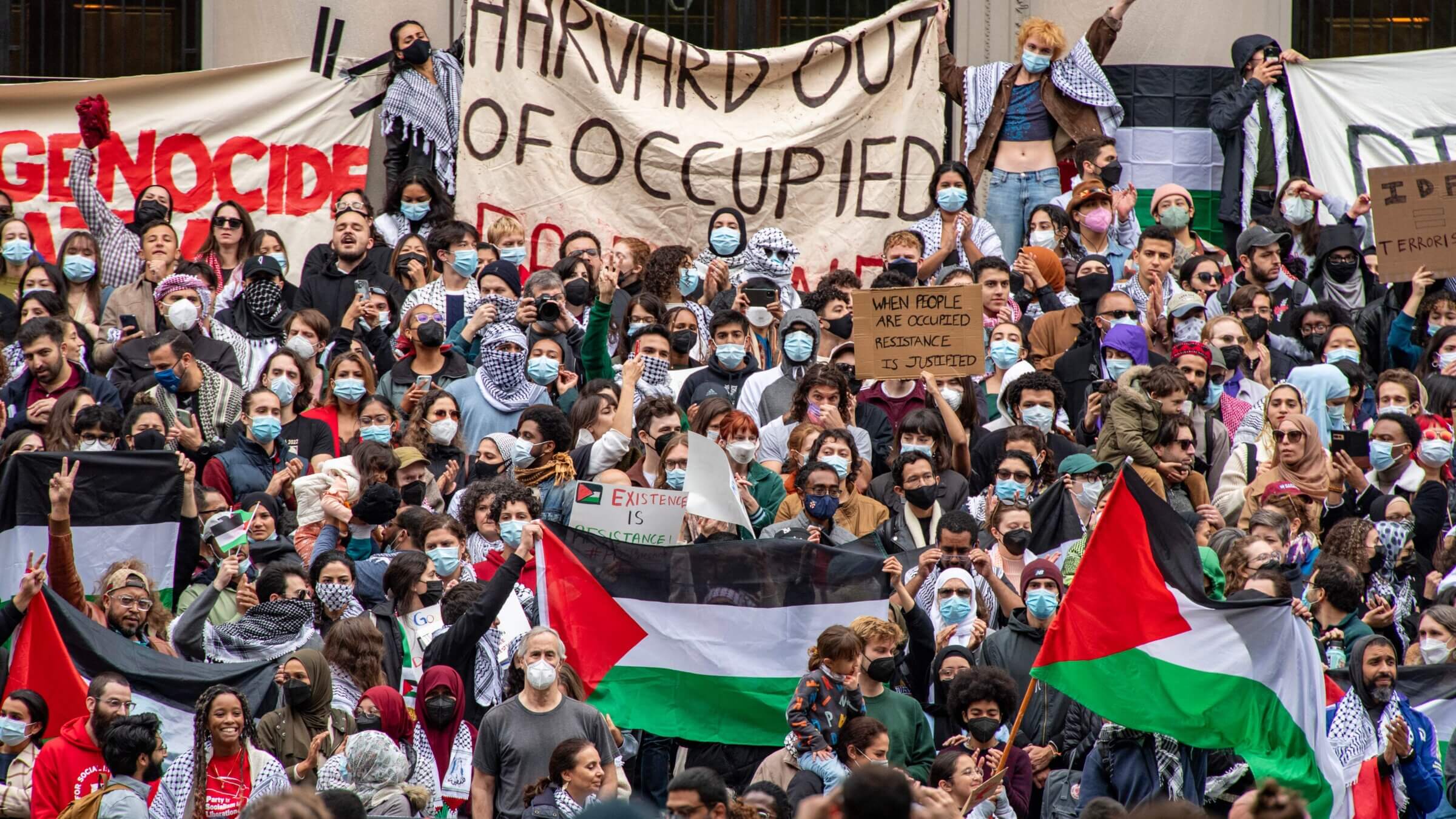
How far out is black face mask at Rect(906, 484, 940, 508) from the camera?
1191cm

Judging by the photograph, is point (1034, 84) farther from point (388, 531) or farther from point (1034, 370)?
point (388, 531)

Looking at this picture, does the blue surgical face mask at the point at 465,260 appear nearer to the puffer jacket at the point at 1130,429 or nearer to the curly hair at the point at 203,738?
the puffer jacket at the point at 1130,429

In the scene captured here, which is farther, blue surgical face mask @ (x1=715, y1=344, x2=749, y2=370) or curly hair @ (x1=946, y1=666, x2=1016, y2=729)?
blue surgical face mask @ (x1=715, y1=344, x2=749, y2=370)

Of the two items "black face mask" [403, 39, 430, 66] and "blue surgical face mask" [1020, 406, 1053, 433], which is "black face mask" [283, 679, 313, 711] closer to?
"blue surgical face mask" [1020, 406, 1053, 433]

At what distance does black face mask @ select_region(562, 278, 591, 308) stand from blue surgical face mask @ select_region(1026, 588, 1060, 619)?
4189mm

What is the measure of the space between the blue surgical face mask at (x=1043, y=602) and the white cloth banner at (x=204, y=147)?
7.55 m

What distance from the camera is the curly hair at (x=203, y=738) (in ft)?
30.6

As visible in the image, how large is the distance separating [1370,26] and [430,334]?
30.4 ft

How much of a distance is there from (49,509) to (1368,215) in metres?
9.30

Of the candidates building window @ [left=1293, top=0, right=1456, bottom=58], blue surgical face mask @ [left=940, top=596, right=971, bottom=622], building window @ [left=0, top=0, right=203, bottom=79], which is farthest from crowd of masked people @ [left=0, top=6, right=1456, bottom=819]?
building window @ [left=0, top=0, right=203, bottom=79]

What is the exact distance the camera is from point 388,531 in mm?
11312

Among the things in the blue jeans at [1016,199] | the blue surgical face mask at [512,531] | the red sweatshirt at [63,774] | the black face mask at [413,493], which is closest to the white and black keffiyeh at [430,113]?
the blue jeans at [1016,199]

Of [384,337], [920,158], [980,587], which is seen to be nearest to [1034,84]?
[920,158]

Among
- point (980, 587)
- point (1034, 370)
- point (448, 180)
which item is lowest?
point (980, 587)
